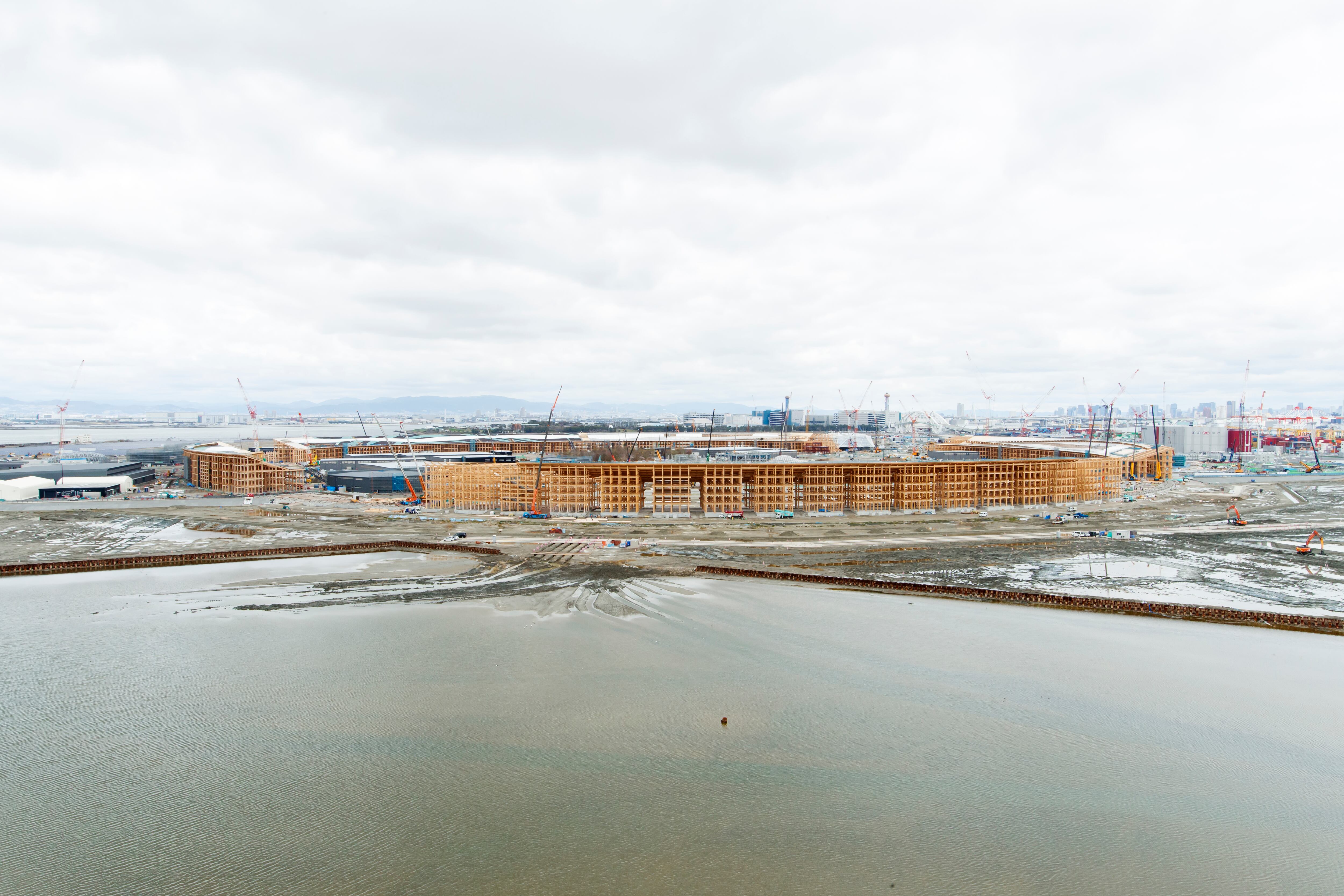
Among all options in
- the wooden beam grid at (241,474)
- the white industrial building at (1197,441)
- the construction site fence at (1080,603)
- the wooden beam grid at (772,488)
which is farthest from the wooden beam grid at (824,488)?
the white industrial building at (1197,441)

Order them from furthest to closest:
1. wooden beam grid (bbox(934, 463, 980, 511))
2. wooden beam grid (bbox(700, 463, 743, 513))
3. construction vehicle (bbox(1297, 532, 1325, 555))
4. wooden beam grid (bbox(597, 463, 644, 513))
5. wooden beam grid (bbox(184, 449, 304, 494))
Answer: wooden beam grid (bbox(184, 449, 304, 494))
wooden beam grid (bbox(934, 463, 980, 511))
wooden beam grid (bbox(700, 463, 743, 513))
wooden beam grid (bbox(597, 463, 644, 513))
construction vehicle (bbox(1297, 532, 1325, 555))

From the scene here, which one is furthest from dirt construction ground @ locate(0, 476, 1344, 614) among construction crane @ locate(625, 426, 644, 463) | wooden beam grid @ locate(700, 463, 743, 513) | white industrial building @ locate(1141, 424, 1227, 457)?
white industrial building @ locate(1141, 424, 1227, 457)

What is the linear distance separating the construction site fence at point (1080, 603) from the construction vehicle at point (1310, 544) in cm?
1263

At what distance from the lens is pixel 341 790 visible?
1208 cm

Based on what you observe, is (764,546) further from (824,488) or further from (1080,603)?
(1080,603)

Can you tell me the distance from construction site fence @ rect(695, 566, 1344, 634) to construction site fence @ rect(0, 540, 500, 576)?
46.2 feet

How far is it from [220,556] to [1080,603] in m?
36.5

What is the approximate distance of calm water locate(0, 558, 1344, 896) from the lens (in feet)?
33.4

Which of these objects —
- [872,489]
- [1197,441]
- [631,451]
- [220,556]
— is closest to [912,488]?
[872,489]

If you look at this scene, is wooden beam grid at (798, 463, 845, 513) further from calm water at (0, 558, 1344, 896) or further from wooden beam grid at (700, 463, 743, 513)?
calm water at (0, 558, 1344, 896)

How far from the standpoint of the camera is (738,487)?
4159 cm

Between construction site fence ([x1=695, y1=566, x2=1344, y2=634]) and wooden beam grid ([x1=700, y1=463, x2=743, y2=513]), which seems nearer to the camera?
construction site fence ([x1=695, y1=566, x2=1344, y2=634])

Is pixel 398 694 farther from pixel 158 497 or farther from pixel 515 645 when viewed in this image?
pixel 158 497

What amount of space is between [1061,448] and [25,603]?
73.1 m
